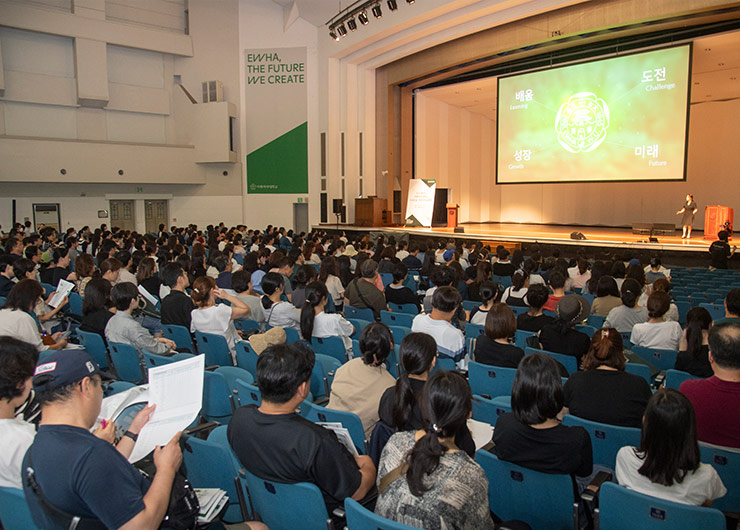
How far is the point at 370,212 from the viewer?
19219 mm

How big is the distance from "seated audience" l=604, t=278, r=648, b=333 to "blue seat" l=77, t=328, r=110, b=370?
4603 millimetres

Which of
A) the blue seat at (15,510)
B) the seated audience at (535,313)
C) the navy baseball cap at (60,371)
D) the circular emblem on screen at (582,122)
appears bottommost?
the blue seat at (15,510)

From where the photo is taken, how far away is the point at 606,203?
22531 mm

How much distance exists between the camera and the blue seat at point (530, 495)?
7.38ft

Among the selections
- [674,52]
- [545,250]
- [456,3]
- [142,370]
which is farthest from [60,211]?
[674,52]

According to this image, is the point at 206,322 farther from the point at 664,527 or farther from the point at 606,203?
the point at 606,203

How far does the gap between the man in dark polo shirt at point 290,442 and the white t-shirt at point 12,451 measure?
2.62 ft

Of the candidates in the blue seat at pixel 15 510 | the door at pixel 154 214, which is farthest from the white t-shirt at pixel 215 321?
the door at pixel 154 214

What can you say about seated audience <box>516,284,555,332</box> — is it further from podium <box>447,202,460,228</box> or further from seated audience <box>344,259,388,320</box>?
podium <box>447,202,460,228</box>

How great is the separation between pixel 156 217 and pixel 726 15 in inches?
762

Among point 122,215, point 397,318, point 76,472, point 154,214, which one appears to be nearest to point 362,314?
point 397,318

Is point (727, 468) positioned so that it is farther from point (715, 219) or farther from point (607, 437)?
point (715, 219)

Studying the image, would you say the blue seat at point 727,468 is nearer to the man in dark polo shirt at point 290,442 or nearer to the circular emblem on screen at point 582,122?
the man in dark polo shirt at point 290,442

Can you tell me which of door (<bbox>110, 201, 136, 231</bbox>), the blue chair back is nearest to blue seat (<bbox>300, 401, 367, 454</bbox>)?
the blue chair back
